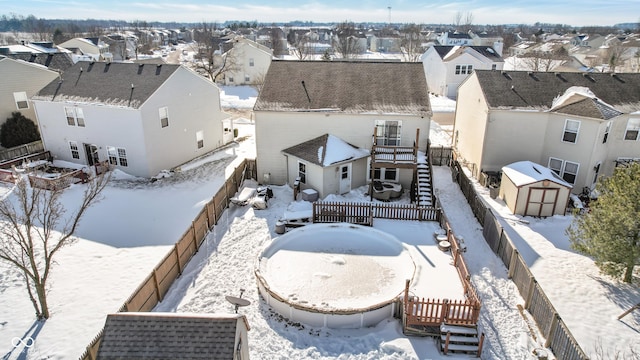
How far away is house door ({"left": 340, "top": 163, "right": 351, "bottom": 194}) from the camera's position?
78.6ft

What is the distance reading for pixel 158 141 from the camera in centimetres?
2716

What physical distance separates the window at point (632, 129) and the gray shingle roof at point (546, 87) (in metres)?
0.72

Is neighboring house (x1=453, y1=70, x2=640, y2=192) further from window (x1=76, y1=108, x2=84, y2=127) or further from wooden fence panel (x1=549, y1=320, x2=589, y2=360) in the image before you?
window (x1=76, y1=108, x2=84, y2=127)

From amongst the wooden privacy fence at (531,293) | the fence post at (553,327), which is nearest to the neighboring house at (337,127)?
the wooden privacy fence at (531,293)

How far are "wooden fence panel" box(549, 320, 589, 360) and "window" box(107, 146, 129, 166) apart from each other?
2596 cm

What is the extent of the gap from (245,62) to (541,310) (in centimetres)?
5785

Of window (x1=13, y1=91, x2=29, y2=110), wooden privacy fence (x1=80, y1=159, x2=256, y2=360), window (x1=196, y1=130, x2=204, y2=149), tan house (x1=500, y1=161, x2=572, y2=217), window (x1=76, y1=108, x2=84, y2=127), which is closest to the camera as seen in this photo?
wooden privacy fence (x1=80, y1=159, x2=256, y2=360)

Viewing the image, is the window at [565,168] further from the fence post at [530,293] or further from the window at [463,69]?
the window at [463,69]

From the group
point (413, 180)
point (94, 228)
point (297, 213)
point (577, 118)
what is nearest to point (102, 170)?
point (94, 228)

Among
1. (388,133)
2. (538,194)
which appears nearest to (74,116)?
(388,133)

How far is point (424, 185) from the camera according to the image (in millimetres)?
23156

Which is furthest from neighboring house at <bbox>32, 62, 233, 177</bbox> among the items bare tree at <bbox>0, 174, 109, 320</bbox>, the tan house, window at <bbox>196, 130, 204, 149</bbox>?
the tan house

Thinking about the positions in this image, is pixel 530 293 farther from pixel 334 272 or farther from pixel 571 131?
pixel 571 131

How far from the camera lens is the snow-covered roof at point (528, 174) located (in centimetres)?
2164
